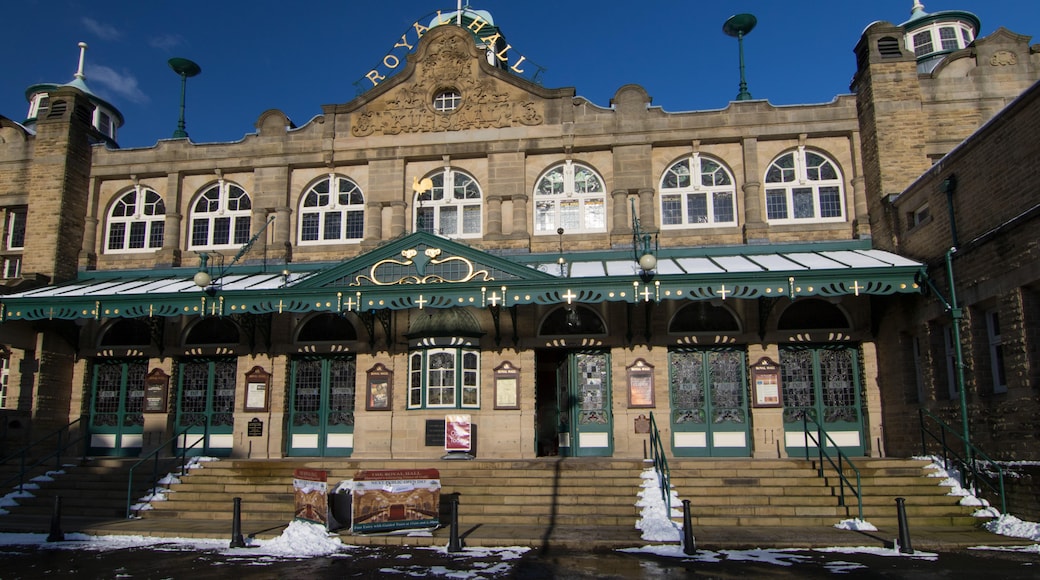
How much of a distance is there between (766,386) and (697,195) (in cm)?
528

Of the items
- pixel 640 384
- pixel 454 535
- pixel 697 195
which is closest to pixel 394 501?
pixel 454 535

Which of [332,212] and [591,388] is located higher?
[332,212]

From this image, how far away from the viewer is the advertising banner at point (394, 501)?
13016 mm

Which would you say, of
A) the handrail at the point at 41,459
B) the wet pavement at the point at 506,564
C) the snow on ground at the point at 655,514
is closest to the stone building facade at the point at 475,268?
the handrail at the point at 41,459

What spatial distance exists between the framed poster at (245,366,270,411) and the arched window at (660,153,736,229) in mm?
10900

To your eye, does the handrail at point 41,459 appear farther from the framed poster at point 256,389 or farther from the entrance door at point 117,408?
the framed poster at point 256,389

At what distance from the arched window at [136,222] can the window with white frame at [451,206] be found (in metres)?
7.54

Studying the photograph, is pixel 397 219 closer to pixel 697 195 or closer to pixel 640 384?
pixel 640 384

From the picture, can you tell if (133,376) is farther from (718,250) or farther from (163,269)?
(718,250)

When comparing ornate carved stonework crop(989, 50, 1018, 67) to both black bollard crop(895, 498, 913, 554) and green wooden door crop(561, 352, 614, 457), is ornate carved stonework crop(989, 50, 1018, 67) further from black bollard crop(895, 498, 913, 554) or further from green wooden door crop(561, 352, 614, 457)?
black bollard crop(895, 498, 913, 554)

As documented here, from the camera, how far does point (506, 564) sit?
35.8 ft

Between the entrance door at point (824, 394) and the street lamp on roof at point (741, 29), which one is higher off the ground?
the street lamp on roof at point (741, 29)

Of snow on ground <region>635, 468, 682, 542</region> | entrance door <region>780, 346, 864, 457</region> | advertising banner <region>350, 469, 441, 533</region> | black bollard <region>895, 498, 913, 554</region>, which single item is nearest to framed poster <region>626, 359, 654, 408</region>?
snow on ground <region>635, 468, 682, 542</region>

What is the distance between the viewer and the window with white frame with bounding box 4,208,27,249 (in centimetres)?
2267
